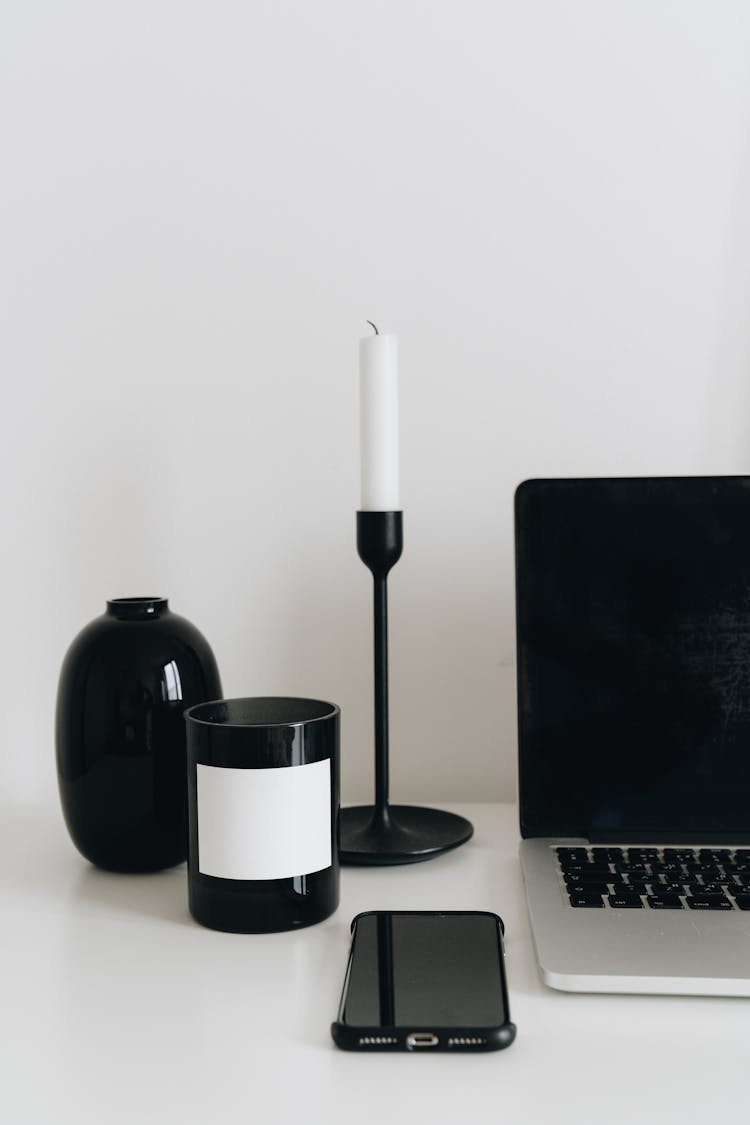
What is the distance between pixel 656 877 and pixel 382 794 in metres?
0.22

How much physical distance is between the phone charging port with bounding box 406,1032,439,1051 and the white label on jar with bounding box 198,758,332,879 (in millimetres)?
165

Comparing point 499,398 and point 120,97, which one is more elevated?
point 120,97

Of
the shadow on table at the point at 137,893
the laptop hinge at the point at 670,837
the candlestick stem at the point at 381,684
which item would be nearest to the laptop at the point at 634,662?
the laptop hinge at the point at 670,837

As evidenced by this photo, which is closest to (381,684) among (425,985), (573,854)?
(573,854)

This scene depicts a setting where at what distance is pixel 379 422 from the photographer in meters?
0.77

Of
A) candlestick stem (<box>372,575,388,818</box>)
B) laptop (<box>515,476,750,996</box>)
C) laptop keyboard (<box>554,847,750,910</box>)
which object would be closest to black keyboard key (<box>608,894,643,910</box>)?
laptop keyboard (<box>554,847,750,910</box>)

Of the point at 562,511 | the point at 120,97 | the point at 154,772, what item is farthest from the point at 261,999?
the point at 120,97

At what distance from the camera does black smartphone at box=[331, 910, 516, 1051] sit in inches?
19.0

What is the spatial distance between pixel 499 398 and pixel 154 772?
1.38ft

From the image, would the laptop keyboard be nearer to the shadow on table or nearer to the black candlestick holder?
the black candlestick holder

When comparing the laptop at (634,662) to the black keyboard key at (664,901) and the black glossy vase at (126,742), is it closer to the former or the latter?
the black keyboard key at (664,901)

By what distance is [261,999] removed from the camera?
0.54 meters

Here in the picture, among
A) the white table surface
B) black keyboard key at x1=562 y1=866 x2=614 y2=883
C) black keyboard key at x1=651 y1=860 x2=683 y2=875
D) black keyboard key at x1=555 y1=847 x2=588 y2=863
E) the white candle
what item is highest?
the white candle

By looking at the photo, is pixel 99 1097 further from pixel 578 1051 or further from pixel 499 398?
pixel 499 398
